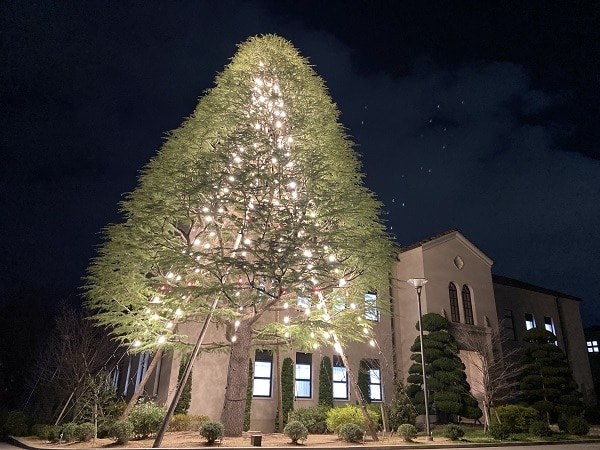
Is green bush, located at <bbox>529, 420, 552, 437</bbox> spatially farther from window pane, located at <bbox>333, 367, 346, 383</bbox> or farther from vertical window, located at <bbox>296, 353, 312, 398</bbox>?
vertical window, located at <bbox>296, 353, 312, 398</bbox>

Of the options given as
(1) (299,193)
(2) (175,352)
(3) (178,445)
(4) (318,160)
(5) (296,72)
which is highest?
(5) (296,72)

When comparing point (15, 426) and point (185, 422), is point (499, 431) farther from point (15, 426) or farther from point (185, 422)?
point (15, 426)

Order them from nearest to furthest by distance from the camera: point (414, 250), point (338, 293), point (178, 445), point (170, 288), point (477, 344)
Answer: point (178, 445) → point (170, 288) → point (338, 293) → point (477, 344) → point (414, 250)

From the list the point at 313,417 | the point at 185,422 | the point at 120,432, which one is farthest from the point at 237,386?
the point at 313,417

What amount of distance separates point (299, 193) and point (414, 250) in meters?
14.0

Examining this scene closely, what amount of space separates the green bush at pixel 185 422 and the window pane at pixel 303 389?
5328mm

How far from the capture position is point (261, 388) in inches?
762

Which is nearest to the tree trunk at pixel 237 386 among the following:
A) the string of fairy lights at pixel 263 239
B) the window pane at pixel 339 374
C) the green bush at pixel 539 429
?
the string of fairy lights at pixel 263 239

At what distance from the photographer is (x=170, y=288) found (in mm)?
12641

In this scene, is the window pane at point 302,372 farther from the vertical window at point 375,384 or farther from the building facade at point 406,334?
the vertical window at point 375,384

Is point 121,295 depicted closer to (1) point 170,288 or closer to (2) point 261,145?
(1) point 170,288

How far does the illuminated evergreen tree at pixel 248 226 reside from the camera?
1218 centimetres

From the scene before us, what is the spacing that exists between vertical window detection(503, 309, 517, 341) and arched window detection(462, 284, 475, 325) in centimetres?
631

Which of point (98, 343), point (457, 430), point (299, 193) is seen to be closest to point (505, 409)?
point (457, 430)
